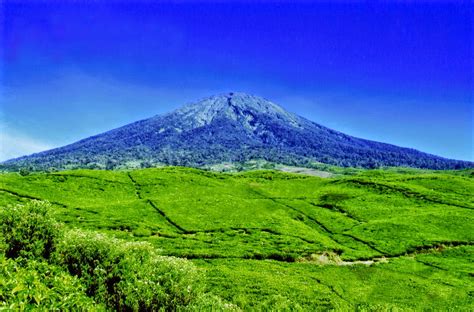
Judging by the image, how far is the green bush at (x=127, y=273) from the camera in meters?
26.2

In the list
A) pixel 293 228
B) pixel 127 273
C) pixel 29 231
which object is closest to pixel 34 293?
pixel 127 273

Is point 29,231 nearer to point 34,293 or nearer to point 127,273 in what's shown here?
point 127,273

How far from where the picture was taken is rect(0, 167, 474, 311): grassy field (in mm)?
42094

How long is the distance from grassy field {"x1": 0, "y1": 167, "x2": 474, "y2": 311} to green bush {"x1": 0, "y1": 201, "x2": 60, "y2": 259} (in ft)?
52.2

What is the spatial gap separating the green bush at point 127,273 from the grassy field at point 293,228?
27.5 feet

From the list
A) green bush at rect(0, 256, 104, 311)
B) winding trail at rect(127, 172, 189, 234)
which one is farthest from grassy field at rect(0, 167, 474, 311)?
green bush at rect(0, 256, 104, 311)

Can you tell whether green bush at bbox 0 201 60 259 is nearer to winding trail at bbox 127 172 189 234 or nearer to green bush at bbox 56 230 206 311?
green bush at bbox 56 230 206 311

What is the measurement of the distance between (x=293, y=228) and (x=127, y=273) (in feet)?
130

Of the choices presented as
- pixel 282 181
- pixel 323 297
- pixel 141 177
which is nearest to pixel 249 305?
pixel 323 297

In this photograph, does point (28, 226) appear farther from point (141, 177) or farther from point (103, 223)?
point (141, 177)

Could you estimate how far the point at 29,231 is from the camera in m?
30.3

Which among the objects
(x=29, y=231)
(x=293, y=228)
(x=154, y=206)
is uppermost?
(x=29, y=231)

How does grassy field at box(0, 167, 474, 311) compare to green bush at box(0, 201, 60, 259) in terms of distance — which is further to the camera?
grassy field at box(0, 167, 474, 311)

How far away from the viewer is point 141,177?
91.6 m
